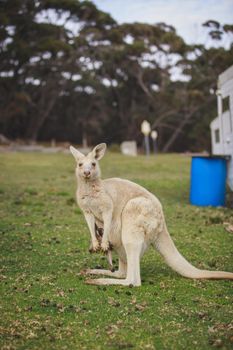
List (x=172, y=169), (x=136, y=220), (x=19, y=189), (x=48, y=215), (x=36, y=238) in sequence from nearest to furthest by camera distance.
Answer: (x=136, y=220), (x=36, y=238), (x=48, y=215), (x=19, y=189), (x=172, y=169)

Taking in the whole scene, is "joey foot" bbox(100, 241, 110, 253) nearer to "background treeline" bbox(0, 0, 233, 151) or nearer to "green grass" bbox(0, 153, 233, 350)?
"green grass" bbox(0, 153, 233, 350)

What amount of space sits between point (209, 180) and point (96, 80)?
32737 millimetres

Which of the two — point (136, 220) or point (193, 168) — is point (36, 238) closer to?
point (136, 220)

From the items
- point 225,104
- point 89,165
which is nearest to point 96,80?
point 225,104

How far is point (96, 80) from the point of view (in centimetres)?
4275

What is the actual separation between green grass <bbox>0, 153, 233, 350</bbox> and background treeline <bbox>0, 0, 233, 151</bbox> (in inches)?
1052

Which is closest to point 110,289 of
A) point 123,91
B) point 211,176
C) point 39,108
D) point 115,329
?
point 115,329

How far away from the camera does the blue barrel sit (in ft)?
36.7

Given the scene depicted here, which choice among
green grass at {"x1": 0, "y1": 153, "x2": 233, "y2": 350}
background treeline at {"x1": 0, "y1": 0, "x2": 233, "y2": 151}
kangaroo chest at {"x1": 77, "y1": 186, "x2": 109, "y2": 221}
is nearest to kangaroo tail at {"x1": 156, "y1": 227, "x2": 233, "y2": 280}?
green grass at {"x1": 0, "y1": 153, "x2": 233, "y2": 350}

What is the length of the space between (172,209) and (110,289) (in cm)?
586

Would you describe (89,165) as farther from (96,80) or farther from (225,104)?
(96,80)

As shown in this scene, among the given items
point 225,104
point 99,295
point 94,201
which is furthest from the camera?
point 225,104

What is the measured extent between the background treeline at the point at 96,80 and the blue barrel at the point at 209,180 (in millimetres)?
22968

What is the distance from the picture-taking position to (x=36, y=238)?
26.0ft
